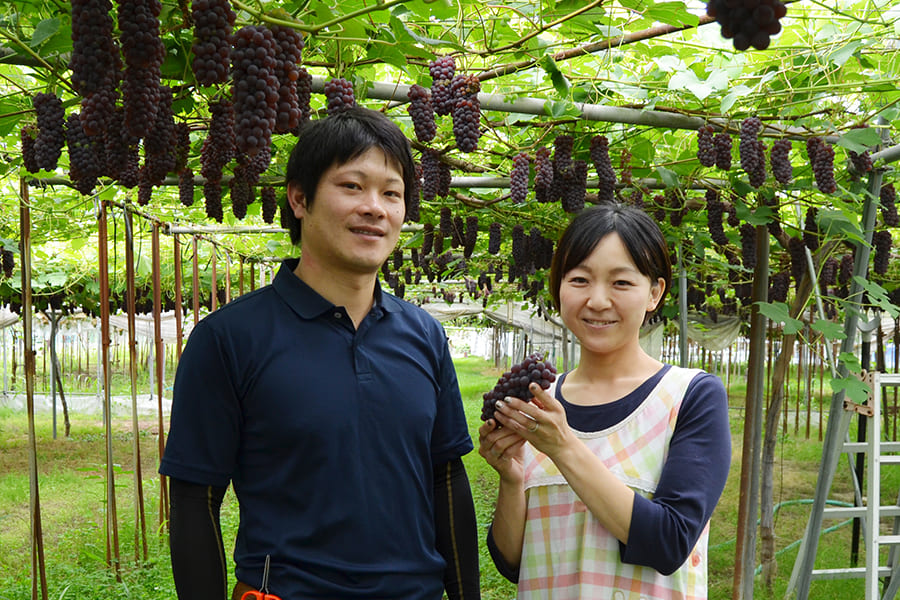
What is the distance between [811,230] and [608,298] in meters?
3.24

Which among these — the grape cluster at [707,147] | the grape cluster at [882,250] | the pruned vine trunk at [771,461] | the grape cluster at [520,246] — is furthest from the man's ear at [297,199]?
the grape cluster at [882,250]

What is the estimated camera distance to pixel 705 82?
278 cm

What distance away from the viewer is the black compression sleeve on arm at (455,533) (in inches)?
65.3

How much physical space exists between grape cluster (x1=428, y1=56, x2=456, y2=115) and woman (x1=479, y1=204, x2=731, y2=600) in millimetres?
991

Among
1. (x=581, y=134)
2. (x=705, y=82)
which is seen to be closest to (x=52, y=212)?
(x=581, y=134)

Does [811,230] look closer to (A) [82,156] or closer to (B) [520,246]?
(B) [520,246]

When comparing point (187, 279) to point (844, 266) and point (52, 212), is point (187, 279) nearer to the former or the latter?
point (52, 212)

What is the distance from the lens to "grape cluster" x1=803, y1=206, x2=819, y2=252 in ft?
13.7

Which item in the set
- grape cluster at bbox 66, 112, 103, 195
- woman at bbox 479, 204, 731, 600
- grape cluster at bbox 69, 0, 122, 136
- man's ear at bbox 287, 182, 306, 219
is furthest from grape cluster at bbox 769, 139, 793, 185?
grape cluster at bbox 69, 0, 122, 136

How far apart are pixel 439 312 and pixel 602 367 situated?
1348 cm

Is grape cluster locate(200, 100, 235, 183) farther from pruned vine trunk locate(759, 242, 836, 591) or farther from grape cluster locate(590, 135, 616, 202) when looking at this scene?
pruned vine trunk locate(759, 242, 836, 591)

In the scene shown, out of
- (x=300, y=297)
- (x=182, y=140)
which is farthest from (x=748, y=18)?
(x=182, y=140)

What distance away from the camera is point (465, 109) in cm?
244

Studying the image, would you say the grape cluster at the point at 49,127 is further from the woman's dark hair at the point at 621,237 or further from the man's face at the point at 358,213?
the woman's dark hair at the point at 621,237
